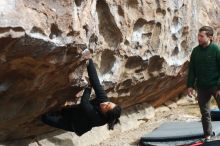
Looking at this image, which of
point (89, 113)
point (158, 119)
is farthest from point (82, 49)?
point (158, 119)

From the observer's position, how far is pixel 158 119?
7.99 meters

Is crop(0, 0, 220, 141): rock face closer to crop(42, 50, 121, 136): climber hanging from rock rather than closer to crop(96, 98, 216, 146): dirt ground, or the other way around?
crop(42, 50, 121, 136): climber hanging from rock

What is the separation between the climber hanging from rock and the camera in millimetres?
4578

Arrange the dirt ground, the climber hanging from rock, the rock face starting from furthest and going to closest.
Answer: the dirt ground < the climber hanging from rock < the rock face

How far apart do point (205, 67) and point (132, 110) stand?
223 cm

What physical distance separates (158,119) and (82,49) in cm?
351

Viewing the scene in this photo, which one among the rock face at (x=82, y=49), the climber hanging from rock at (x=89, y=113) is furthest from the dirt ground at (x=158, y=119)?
the climber hanging from rock at (x=89, y=113)

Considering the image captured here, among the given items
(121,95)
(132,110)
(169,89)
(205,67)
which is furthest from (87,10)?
(169,89)

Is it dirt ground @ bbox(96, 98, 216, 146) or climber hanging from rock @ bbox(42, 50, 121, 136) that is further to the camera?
dirt ground @ bbox(96, 98, 216, 146)

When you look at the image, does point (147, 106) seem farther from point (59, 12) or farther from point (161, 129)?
point (59, 12)

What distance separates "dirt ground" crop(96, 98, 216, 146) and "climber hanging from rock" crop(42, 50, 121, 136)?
160 centimetres

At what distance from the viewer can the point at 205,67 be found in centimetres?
568

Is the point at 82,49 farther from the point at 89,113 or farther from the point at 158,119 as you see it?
the point at 158,119

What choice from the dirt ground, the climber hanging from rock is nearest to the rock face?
the climber hanging from rock
